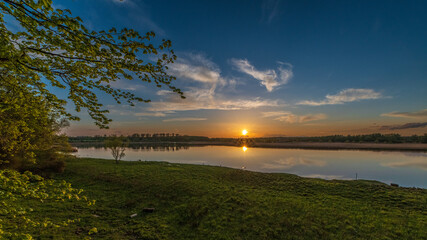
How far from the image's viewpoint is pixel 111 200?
15.3 metres

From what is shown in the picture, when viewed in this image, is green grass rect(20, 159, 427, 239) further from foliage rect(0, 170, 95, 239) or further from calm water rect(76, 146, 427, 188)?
calm water rect(76, 146, 427, 188)

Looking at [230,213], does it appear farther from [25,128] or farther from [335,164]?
[335,164]

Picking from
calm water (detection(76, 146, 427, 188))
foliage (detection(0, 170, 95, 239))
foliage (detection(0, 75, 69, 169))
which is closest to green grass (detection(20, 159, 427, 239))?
foliage (detection(0, 75, 69, 169))

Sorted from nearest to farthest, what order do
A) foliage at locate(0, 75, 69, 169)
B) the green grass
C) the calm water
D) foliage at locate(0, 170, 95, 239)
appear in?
foliage at locate(0, 170, 95, 239)
foliage at locate(0, 75, 69, 169)
the green grass
the calm water

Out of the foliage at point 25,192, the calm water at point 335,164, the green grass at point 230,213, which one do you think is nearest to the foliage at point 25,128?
the foliage at point 25,192

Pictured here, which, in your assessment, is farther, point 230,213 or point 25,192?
point 230,213

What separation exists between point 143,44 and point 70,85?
281cm

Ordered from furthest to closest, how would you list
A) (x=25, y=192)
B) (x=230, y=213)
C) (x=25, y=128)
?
1. (x=230, y=213)
2. (x=25, y=128)
3. (x=25, y=192)

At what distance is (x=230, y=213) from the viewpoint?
41.6ft

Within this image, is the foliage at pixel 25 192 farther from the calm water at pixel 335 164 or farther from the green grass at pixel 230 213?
the calm water at pixel 335 164

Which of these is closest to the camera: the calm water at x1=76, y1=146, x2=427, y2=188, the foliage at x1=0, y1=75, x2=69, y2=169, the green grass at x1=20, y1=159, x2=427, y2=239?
the foliage at x1=0, y1=75, x2=69, y2=169

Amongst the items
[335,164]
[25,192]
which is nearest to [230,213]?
[25,192]

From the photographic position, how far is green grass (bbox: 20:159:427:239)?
10344 millimetres

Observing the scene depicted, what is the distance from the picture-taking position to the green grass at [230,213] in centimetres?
1034
